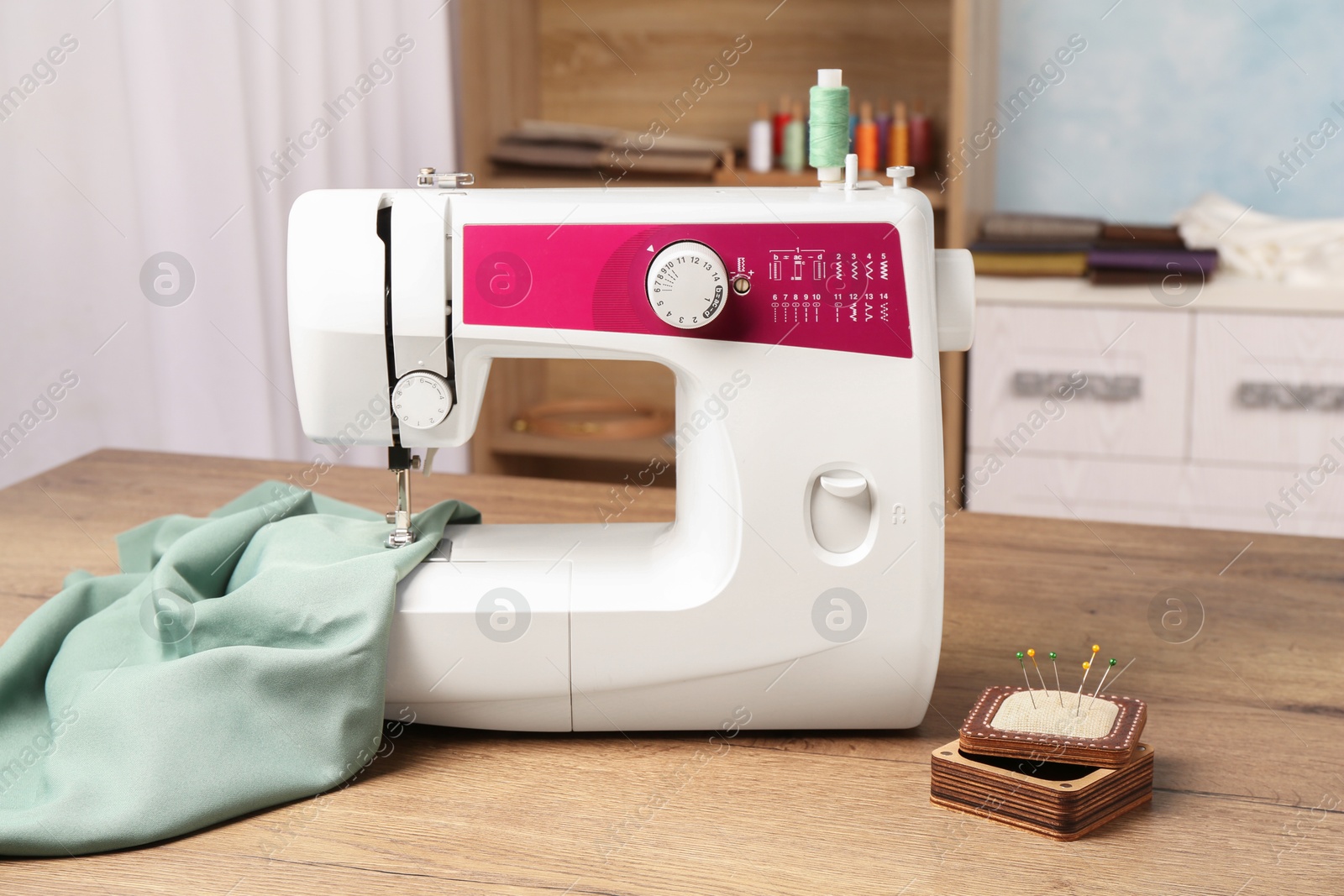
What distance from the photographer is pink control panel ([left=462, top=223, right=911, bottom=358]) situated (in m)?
1.10

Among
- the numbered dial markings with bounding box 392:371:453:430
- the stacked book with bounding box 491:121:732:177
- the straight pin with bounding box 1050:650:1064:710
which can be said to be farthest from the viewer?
the stacked book with bounding box 491:121:732:177

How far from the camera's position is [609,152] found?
304 cm

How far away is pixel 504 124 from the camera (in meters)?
3.20

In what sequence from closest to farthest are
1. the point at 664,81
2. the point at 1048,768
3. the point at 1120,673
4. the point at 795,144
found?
the point at 1048,768, the point at 1120,673, the point at 795,144, the point at 664,81

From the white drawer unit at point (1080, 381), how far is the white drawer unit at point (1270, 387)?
5 cm

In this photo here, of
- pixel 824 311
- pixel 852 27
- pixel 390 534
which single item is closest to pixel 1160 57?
pixel 852 27

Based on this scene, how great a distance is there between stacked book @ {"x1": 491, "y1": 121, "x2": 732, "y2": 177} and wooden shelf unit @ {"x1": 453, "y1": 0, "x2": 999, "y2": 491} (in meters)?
0.05

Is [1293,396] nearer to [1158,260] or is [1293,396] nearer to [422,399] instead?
[1158,260]

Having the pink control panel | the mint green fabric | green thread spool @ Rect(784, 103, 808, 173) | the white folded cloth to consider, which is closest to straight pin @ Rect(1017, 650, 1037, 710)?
the pink control panel

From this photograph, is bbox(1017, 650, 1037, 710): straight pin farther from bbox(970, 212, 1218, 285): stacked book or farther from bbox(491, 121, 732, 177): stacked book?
bbox(491, 121, 732, 177): stacked book

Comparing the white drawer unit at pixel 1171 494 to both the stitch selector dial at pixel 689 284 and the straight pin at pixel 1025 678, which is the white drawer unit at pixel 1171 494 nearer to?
the straight pin at pixel 1025 678

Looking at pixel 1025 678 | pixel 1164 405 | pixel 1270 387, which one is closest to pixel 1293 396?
pixel 1270 387

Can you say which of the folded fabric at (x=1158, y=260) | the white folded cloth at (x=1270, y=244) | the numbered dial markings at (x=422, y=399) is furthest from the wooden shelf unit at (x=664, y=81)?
the numbered dial markings at (x=422, y=399)

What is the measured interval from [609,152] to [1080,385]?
120 cm
